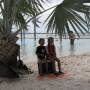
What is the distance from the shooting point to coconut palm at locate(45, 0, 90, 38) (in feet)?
25.9

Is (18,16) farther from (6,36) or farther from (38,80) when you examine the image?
(38,80)

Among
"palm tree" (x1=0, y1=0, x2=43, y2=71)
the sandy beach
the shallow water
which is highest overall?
"palm tree" (x1=0, y1=0, x2=43, y2=71)

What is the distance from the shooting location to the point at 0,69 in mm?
8656

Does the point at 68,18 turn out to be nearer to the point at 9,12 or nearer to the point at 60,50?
the point at 9,12

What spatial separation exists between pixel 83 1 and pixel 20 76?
263 centimetres

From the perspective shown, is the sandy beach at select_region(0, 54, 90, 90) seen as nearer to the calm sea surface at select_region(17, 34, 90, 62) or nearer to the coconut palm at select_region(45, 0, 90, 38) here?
the coconut palm at select_region(45, 0, 90, 38)

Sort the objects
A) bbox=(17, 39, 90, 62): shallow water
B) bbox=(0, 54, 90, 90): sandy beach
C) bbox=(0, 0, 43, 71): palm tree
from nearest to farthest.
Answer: bbox=(0, 54, 90, 90): sandy beach, bbox=(0, 0, 43, 71): palm tree, bbox=(17, 39, 90, 62): shallow water

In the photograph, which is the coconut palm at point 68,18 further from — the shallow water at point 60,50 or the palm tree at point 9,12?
the shallow water at point 60,50

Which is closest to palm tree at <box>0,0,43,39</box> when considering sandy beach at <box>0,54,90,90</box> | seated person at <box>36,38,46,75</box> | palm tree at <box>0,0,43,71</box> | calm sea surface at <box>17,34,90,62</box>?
palm tree at <box>0,0,43,71</box>

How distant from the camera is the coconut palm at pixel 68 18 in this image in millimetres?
7887

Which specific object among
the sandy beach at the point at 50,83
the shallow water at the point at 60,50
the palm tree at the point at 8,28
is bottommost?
the sandy beach at the point at 50,83

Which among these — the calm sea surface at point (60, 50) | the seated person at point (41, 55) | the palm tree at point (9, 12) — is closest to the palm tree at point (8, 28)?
the palm tree at point (9, 12)

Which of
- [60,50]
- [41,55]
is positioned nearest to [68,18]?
[41,55]

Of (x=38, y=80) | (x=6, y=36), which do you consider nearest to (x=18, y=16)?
(x=6, y=36)
